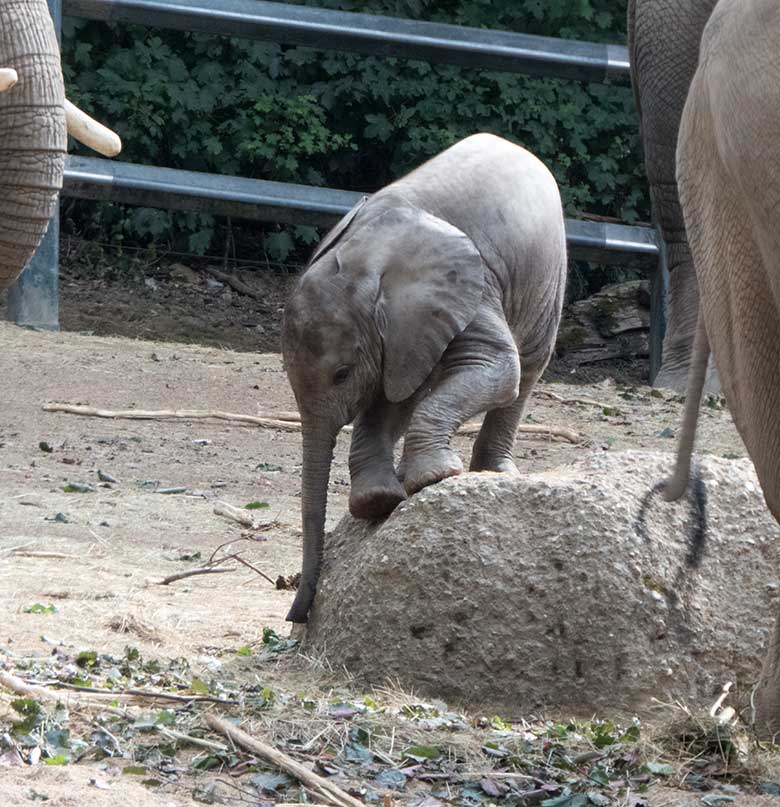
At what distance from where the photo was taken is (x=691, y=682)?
4234 mm

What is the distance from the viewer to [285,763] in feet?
11.2

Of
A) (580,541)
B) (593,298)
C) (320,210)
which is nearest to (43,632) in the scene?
(580,541)

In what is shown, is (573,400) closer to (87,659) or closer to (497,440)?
(497,440)

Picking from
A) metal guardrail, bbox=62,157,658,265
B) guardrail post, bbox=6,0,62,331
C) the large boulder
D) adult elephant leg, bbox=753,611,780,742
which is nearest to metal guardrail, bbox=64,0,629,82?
guardrail post, bbox=6,0,62,331

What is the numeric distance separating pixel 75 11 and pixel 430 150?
361cm

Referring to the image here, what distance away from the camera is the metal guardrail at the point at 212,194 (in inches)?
385

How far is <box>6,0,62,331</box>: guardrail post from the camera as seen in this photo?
945 cm

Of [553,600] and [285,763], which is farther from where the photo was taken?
[553,600]

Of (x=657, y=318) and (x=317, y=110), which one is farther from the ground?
(x=317, y=110)

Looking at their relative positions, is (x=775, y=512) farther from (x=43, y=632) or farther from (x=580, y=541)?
(x=43, y=632)

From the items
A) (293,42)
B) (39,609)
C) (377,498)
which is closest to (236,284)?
(293,42)

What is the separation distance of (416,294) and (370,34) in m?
5.82

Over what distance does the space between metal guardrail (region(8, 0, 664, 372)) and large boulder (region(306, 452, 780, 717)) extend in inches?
221

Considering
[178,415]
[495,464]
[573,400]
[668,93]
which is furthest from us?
[573,400]
